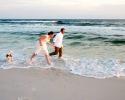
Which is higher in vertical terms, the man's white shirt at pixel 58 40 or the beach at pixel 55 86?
the man's white shirt at pixel 58 40

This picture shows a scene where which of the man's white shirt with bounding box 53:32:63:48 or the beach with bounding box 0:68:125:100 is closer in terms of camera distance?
the beach with bounding box 0:68:125:100

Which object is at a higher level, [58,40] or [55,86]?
[58,40]

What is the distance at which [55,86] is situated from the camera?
8773 millimetres

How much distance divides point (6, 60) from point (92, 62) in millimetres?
3678

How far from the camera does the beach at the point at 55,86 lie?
7762 millimetres

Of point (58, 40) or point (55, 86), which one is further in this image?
point (58, 40)

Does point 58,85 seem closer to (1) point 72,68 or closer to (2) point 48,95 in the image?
(2) point 48,95

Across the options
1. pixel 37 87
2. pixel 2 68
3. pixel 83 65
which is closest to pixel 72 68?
pixel 83 65

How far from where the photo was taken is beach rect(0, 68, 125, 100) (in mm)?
7762

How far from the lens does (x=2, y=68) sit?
11.7 metres

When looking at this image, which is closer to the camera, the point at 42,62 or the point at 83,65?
the point at 83,65

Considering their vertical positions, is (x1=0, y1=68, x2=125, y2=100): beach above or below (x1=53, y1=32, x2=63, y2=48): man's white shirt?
below

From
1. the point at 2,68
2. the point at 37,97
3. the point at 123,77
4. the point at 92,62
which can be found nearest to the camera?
the point at 37,97

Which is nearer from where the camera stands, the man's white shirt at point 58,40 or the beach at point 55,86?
the beach at point 55,86
